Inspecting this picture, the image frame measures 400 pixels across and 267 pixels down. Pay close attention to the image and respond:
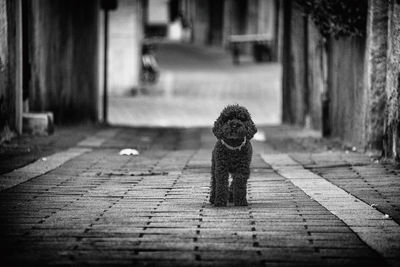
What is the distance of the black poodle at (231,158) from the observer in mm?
6590

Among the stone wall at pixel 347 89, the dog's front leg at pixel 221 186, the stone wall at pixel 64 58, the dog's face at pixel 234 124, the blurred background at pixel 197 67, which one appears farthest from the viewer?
the blurred background at pixel 197 67

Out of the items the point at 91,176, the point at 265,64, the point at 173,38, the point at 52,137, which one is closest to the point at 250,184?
the point at 91,176

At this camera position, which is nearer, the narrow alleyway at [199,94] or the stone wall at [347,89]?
the stone wall at [347,89]

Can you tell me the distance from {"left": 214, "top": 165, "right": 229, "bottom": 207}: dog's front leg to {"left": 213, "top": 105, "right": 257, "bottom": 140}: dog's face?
280 millimetres

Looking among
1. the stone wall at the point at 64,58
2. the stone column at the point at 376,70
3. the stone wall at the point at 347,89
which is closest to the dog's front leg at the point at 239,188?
the stone column at the point at 376,70

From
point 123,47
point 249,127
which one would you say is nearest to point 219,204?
point 249,127

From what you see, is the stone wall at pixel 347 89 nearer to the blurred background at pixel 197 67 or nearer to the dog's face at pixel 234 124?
the dog's face at pixel 234 124

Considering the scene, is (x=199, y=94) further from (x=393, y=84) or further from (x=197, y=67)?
(x=393, y=84)

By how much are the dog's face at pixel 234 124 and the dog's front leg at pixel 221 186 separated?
0.28m

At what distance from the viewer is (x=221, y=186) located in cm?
676

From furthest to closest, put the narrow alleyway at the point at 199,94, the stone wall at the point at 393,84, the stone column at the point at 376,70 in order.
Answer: the narrow alleyway at the point at 199,94
the stone column at the point at 376,70
the stone wall at the point at 393,84

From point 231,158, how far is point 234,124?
35 cm

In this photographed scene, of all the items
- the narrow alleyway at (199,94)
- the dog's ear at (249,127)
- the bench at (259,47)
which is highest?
the bench at (259,47)

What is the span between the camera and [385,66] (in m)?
10.5
